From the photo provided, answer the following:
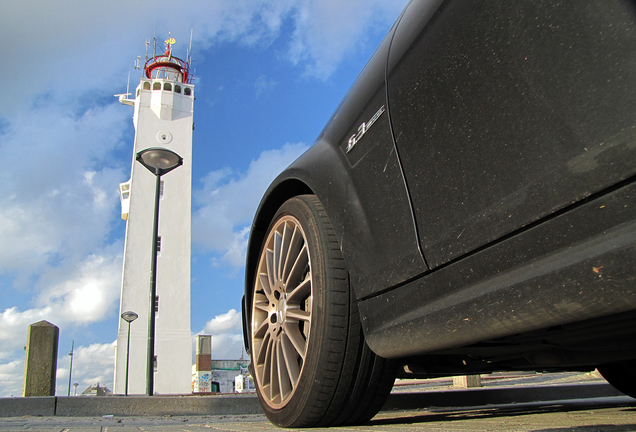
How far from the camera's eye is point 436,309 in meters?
1.50

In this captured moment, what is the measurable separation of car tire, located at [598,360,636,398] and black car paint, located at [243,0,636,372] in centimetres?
149

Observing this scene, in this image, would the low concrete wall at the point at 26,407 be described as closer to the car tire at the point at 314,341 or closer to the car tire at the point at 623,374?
the car tire at the point at 314,341

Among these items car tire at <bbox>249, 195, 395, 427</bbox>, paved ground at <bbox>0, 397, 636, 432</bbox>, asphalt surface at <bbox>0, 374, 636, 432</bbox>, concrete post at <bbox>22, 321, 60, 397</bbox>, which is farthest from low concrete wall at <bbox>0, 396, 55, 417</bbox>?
car tire at <bbox>249, 195, 395, 427</bbox>

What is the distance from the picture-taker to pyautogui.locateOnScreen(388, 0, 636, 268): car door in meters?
1.05

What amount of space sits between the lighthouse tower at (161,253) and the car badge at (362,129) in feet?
82.9

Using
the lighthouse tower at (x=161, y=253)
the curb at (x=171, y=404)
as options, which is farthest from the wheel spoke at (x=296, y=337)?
the lighthouse tower at (x=161, y=253)

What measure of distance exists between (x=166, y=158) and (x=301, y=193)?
21.7ft

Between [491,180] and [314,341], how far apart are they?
1011 millimetres

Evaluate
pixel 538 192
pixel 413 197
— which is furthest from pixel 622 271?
pixel 413 197

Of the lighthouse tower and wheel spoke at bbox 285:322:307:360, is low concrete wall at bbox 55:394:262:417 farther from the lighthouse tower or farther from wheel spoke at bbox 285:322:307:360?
the lighthouse tower

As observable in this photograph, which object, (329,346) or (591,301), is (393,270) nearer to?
(329,346)

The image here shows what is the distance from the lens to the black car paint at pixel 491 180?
1055 mm

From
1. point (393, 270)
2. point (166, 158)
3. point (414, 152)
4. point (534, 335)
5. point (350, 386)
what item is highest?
point (166, 158)

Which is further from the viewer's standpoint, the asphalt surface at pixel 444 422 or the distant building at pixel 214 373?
the distant building at pixel 214 373
